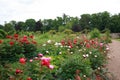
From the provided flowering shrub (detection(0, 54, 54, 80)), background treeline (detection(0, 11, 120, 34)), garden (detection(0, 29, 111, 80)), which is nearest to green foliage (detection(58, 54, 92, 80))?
garden (detection(0, 29, 111, 80))

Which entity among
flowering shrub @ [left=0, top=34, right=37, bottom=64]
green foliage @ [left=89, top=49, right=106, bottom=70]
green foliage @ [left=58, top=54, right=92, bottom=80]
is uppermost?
flowering shrub @ [left=0, top=34, right=37, bottom=64]

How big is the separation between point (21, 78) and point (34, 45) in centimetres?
396

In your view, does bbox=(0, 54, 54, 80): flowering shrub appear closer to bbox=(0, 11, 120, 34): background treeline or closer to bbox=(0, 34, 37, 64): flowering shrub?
bbox=(0, 34, 37, 64): flowering shrub

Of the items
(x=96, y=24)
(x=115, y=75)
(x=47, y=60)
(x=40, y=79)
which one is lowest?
(x=96, y=24)

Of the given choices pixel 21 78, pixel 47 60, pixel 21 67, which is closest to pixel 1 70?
pixel 21 67

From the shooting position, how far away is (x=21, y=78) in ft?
13.8

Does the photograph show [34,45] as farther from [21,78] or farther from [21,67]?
[21,78]

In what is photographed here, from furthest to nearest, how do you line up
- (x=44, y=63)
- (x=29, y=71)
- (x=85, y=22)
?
(x=85, y=22) < (x=29, y=71) < (x=44, y=63)

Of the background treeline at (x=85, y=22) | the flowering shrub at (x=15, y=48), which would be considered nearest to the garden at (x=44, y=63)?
the flowering shrub at (x=15, y=48)

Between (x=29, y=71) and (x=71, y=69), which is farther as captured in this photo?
(x=71, y=69)

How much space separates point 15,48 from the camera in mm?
7340

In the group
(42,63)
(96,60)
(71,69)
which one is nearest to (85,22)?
(96,60)

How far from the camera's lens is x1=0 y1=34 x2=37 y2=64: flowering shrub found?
7.01 metres

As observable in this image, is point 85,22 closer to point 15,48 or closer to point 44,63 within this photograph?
point 15,48
